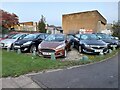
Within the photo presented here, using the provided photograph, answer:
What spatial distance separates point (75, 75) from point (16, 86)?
212cm

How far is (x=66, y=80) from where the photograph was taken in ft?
20.2

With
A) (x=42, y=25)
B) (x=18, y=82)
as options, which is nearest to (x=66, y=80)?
(x=18, y=82)

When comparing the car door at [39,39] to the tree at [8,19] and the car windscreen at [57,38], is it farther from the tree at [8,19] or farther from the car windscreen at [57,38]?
the tree at [8,19]

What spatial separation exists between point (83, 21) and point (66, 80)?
44.1 meters

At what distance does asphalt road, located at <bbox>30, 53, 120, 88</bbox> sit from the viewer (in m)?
5.67

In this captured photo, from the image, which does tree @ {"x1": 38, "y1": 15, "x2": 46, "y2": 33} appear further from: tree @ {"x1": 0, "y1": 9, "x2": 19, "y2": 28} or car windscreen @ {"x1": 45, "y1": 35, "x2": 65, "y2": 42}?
car windscreen @ {"x1": 45, "y1": 35, "x2": 65, "y2": 42}

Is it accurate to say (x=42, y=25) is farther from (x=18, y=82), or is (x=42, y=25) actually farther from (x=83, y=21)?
(x=18, y=82)

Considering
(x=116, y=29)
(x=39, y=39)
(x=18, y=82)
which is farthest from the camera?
(x=116, y=29)

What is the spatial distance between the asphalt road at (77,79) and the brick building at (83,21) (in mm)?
39635

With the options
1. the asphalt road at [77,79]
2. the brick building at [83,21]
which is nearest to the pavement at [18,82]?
the asphalt road at [77,79]

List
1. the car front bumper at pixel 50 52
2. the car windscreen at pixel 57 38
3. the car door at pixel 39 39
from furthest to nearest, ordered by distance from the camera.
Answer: the car door at pixel 39 39
the car windscreen at pixel 57 38
the car front bumper at pixel 50 52

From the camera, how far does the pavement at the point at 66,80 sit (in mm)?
5711

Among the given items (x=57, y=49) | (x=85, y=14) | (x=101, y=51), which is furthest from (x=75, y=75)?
(x=85, y=14)

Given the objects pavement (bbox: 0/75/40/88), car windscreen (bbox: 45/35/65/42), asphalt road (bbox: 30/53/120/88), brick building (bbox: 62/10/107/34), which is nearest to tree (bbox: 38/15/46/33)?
brick building (bbox: 62/10/107/34)
